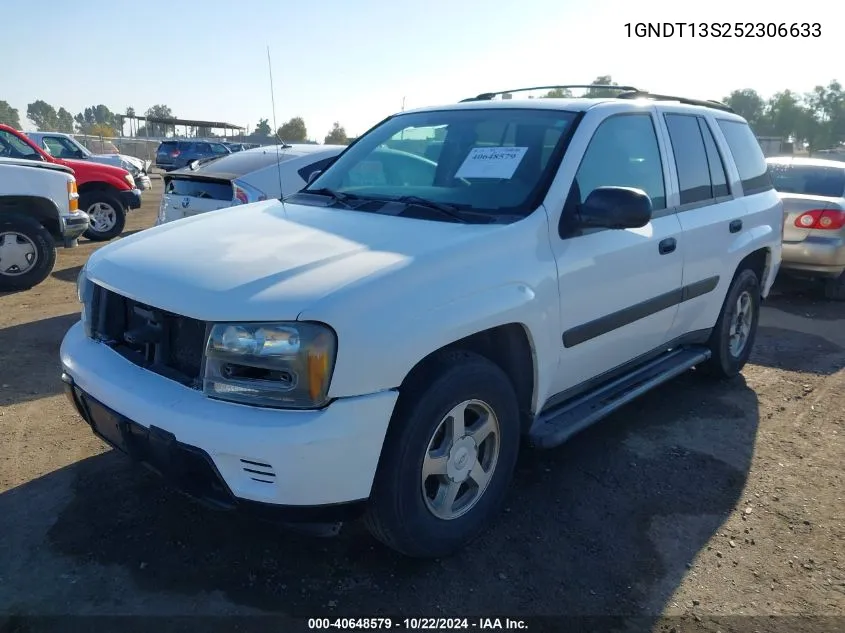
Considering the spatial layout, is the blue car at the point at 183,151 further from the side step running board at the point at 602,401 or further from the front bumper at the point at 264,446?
the front bumper at the point at 264,446

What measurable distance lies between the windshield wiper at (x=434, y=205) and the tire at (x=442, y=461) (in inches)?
26.0

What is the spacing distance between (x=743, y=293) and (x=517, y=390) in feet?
8.92

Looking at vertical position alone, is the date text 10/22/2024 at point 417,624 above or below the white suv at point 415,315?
below

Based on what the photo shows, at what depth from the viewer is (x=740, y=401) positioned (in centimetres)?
477

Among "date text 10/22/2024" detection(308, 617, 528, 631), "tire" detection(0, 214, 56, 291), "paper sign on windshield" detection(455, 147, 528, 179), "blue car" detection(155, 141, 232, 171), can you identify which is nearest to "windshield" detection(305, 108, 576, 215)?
"paper sign on windshield" detection(455, 147, 528, 179)

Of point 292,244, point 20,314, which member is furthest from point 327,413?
point 20,314

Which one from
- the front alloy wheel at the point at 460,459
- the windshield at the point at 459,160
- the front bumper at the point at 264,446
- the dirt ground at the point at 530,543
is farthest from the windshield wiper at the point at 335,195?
the dirt ground at the point at 530,543

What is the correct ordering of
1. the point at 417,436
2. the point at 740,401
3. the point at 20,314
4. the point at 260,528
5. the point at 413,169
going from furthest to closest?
the point at 20,314
the point at 740,401
the point at 413,169
the point at 260,528
the point at 417,436

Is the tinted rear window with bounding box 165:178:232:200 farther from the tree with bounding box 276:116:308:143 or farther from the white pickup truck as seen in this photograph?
the tree with bounding box 276:116:308:143

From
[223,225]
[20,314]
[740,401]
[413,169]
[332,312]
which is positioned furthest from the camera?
[20,314]

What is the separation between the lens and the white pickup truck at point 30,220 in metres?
7.18

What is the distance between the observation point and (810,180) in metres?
8.18

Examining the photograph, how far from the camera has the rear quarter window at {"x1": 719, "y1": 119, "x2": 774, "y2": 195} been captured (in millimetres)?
4711

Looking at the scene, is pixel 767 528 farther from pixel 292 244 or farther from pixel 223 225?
pixel 223 225
